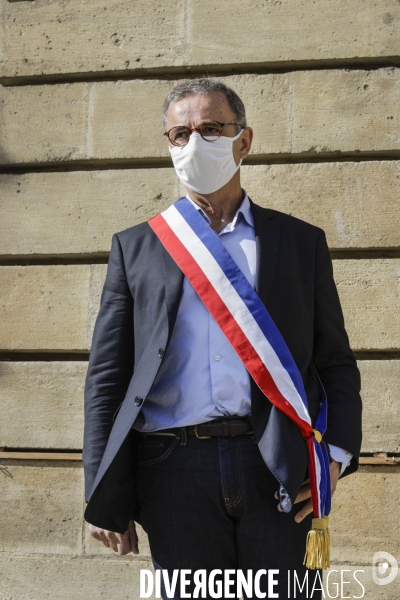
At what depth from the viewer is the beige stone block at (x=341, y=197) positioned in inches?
164

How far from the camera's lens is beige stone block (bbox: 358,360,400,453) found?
4.07 m

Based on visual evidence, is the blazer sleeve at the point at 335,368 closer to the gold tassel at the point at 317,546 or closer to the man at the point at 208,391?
the man at the point at 208,391

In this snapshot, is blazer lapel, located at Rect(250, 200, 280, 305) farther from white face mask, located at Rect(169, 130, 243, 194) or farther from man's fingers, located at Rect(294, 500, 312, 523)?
man's fingers, located at Rect(294, 500, 312, 523)

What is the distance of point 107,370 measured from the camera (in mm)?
2707

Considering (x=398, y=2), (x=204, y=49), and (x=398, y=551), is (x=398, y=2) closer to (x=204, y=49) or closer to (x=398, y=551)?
(x=204, y=49)

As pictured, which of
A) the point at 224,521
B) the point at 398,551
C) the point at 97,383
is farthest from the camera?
the point at 398,551

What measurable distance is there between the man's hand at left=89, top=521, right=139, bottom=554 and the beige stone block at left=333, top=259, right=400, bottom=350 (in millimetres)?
1812

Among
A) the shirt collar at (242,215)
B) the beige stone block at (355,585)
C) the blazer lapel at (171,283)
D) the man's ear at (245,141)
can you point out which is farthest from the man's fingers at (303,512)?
the beige stone block at (355,585)

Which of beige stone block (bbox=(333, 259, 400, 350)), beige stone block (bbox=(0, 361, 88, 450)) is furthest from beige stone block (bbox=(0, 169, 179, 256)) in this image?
beige stone block (bbox=(333, 259, 400, 350))

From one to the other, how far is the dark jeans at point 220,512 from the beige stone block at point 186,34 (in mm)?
2542

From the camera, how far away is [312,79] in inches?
170

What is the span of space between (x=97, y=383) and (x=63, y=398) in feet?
Result: 5.50

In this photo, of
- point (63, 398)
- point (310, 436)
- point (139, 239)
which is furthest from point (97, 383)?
point (63, 398)

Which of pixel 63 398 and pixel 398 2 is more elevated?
pixel 398 2
